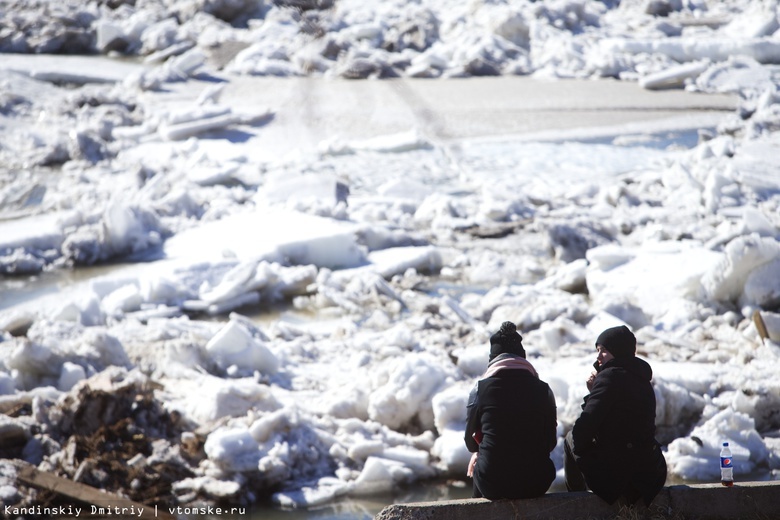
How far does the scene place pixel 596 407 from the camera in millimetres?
3445

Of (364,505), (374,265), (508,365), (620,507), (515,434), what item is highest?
(508,365)

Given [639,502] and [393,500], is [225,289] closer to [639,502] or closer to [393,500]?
[393,500]

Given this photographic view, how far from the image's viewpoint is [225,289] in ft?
25.8

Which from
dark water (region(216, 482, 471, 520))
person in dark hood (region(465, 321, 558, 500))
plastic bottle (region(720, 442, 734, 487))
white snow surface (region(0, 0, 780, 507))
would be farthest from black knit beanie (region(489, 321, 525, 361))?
white snow surface (region(0, 0, 780, 507))

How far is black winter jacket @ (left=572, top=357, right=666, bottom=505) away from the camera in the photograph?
343 cm

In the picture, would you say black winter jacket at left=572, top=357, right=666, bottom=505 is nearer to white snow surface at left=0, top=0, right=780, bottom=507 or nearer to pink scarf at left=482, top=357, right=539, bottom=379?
pink scarf at left=482, top=357, right=539, bottom=379

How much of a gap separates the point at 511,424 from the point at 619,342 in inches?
20.0

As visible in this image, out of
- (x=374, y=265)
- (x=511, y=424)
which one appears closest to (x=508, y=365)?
(x=511, y=424)

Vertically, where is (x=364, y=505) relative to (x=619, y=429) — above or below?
below

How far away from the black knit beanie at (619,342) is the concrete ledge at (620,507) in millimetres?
594

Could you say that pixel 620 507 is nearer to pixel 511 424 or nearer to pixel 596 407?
pixel 596 407

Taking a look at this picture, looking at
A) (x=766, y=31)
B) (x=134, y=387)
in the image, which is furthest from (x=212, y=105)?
(x=766, y=31)

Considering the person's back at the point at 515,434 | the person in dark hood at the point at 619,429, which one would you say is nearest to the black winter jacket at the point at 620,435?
the person in dark hood at the point at 619,429

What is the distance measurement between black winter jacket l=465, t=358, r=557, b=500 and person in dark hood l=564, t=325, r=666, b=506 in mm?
146
